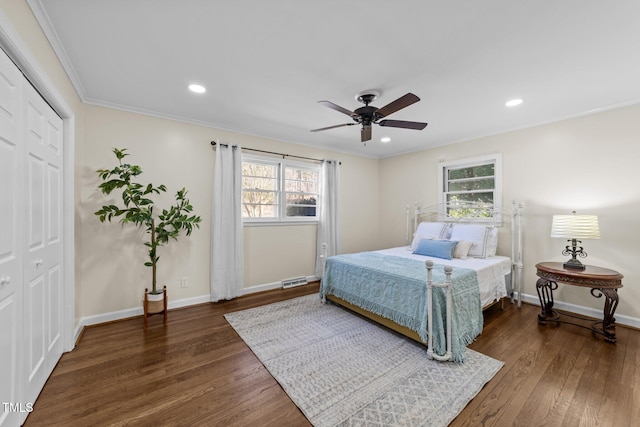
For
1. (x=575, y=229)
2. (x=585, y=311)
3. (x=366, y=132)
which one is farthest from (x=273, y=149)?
(x=585, y=311)

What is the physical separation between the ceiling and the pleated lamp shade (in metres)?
1.32

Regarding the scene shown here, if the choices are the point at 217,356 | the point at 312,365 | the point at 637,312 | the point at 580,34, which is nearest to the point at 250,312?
the point at 217,356

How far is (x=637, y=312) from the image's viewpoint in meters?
2.97

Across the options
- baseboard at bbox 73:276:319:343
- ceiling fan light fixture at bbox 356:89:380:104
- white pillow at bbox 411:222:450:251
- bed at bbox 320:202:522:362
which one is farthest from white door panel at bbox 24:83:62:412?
white pillow at bbox 411:222:450:251

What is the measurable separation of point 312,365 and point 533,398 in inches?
64.2

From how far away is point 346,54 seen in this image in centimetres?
214

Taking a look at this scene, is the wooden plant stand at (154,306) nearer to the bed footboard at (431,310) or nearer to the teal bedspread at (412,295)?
the teal bedspread at (412,295)

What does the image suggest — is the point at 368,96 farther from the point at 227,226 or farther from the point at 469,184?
the point at 469,184

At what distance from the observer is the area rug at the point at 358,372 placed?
1761 mm

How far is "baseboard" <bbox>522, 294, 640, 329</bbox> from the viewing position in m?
2.99

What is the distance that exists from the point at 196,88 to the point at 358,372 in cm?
310

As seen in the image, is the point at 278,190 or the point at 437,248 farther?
the point at 278,190

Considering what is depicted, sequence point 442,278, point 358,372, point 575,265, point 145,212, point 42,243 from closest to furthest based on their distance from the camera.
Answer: point 42,243 < point 358,372 < point 442,278 < point 575,265 < point 145,212

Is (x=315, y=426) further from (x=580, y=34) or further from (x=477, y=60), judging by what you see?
(x=580, y=34)
